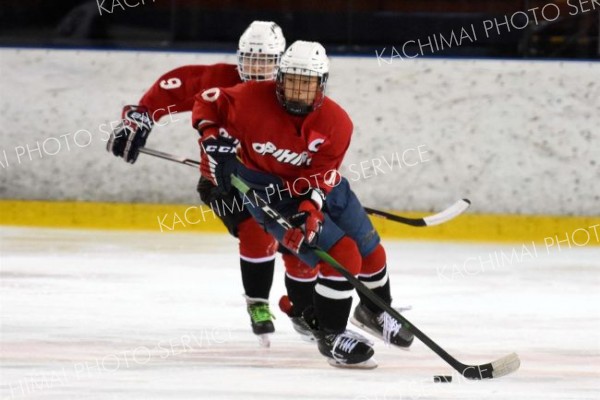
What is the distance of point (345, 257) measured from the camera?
3.77 metres

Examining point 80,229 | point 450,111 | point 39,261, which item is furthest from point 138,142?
point 450,111

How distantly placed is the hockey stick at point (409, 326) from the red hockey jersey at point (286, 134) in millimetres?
119

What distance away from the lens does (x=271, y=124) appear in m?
3.80

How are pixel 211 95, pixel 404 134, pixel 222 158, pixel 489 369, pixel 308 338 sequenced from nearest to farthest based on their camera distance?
pixel 489 369, pixel 222 158, pixel 211 95, pixel 308 338, pixel 404 134

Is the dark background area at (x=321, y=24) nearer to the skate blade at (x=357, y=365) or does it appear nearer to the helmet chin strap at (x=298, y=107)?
the helmet chin strap at (x=298, y=107)

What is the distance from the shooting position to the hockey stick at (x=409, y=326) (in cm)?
361

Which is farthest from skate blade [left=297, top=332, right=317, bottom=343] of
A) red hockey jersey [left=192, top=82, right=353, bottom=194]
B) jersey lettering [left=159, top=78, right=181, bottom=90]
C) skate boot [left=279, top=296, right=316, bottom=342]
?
jersey lettering [left=159, top=78, right=181, bottom=90]

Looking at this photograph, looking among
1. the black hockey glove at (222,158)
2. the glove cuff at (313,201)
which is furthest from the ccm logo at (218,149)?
the glove cuff at (313,201)

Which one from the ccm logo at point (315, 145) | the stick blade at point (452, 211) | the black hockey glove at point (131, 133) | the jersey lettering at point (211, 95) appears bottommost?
the stick blade at point (452, 211)

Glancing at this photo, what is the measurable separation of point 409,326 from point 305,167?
1.91 ft

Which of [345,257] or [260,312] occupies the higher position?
[345,257]

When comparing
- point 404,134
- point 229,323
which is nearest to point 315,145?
point 229,323

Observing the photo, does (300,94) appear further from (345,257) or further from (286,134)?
(345,257)

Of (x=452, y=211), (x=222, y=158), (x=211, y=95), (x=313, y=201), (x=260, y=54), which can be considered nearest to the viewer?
(x=313, y=201)
